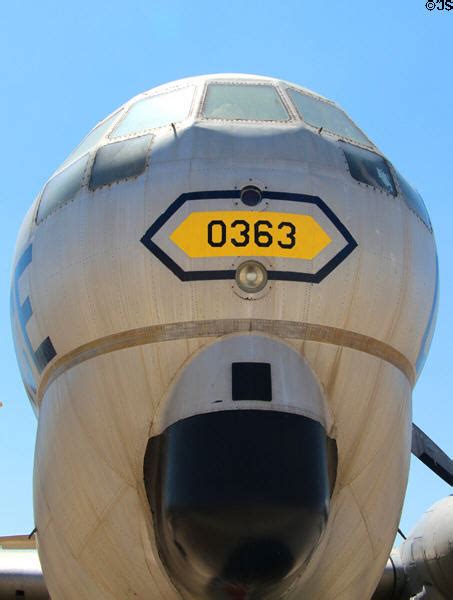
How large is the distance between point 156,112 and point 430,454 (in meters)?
7.07

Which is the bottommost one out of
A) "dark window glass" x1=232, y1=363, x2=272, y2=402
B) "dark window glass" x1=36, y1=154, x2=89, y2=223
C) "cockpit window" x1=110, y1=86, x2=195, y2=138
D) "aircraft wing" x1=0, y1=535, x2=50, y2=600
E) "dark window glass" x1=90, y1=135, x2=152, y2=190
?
"aircraft wing" x1=0, y1=535, x2=50, y2=600

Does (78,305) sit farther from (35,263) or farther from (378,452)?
(378,452)

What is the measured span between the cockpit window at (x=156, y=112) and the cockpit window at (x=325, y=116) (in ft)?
3.31

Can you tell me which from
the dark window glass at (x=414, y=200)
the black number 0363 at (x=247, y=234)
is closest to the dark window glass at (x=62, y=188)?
the black number 0363 at (x=247, y=234)

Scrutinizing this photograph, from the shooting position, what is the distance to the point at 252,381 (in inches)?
242

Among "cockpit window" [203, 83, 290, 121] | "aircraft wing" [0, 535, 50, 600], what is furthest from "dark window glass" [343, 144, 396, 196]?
"aircraft wing" [0, 535, 50, 600]

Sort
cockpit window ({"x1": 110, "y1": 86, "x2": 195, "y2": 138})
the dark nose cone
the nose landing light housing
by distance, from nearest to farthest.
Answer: the dark nose cone, the nose landing light housing, cockpit window ({"x1": 110, "y1": 86, "x2": 195, "y2": 138})

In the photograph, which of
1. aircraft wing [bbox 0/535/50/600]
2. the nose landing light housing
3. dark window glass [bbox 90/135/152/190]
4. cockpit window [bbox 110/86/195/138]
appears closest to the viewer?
the nose landing light housing

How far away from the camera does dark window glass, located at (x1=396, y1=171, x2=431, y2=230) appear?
759cm

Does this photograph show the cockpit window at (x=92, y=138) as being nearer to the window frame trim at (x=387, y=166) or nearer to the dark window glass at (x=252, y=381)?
the window frame trim at (x=387, y=166)

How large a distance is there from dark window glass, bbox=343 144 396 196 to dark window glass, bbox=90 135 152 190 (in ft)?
5.69

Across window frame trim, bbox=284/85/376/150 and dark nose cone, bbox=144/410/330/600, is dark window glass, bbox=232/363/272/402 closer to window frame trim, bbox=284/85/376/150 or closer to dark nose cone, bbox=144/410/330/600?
dark nose cone, bbox=144/410/330/600

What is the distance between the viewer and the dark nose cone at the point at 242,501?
5539 millimetres

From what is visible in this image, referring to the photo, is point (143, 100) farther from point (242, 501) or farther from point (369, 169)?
point (242, 501)
